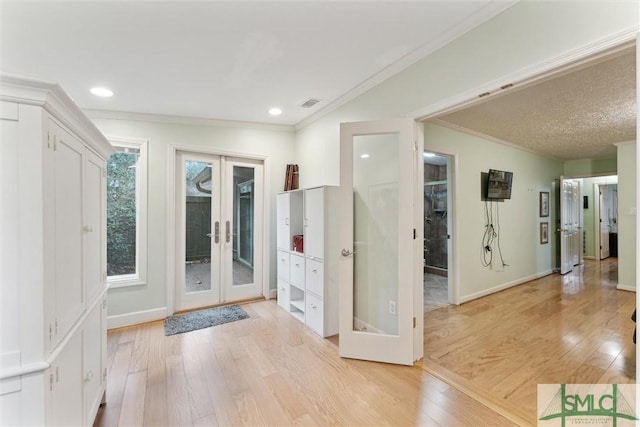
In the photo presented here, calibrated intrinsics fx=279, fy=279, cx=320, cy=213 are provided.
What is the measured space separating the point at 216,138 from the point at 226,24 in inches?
81.1

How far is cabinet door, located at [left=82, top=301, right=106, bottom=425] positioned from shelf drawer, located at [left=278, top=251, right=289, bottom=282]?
2036mm

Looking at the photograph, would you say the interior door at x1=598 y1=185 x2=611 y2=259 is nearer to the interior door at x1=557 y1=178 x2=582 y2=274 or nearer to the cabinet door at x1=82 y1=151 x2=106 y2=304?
the interior door at x1=557 y1=178 x2=582 y2=274

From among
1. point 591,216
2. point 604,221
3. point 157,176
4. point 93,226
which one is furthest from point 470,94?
point 604,221

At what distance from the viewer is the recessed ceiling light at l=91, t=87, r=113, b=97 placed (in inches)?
109

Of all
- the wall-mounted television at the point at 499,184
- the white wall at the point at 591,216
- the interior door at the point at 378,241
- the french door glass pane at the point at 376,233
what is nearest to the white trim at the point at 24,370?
the interior door at the point at 378,241

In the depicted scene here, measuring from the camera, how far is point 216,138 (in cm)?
379

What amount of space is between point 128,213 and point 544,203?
23.5 feet

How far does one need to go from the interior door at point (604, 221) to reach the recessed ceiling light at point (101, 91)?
10579 millimetres

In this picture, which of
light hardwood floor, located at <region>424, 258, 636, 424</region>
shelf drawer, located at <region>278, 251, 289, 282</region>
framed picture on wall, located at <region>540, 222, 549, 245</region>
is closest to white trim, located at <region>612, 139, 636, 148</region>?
framed picture on wall, located at <region>540, 222, 549, 245</region>

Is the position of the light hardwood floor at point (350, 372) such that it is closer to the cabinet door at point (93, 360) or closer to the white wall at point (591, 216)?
the cabinet door at point (93, 360)

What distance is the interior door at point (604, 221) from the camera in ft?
24.3

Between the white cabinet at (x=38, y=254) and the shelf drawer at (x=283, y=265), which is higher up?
the white cabinet at (x=38, y=254)

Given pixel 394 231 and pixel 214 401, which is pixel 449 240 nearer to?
pixel 394 231

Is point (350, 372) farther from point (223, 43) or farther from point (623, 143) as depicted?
point (623, 143)
